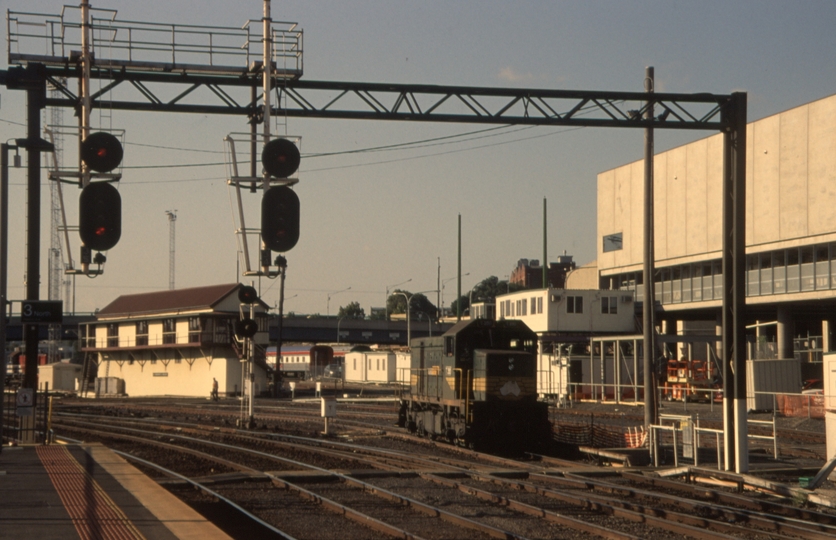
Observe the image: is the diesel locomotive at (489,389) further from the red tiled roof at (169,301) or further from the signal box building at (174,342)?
the red tiled roof at (169,301)

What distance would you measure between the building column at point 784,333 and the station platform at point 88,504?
45.1m

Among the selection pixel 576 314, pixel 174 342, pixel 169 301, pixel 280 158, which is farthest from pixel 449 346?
pixel 169 301

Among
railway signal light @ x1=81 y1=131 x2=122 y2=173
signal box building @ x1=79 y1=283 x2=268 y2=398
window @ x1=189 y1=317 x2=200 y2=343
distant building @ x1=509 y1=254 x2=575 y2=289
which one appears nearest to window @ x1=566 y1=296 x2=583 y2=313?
signal box building @ x1=79 y1=283 x2=268 y2=398

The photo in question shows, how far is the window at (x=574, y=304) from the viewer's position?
6116 cm

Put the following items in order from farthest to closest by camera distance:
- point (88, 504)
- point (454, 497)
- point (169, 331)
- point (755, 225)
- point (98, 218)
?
point (169, 331) → point (755, 225) → point (454, 497) → point (88, 504) → point (98, 218)

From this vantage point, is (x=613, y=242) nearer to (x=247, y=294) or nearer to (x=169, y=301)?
(x=169, y=301)

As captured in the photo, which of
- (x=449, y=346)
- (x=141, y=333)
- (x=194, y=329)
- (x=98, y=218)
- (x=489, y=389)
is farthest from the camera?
(x=141, y=333)

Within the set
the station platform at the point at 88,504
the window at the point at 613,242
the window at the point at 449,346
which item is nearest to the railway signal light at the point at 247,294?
the window at the point at 449,346

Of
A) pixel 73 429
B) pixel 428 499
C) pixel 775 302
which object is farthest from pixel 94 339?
pixel 428 499

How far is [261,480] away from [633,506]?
784cm

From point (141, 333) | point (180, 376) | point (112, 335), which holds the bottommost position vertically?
point (180, 376)

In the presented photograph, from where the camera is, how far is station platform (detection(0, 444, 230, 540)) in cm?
1098

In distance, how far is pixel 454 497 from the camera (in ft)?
53.9

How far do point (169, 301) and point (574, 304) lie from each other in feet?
106
